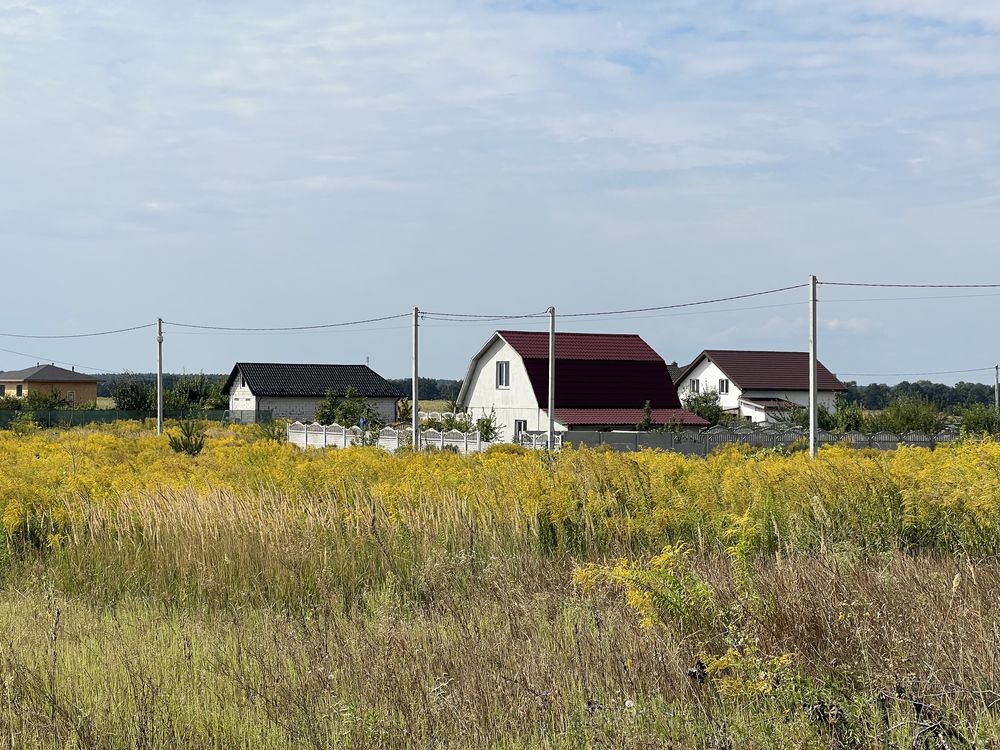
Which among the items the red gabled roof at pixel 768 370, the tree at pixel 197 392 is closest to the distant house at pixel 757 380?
the red gabled roof at pixel 768 370

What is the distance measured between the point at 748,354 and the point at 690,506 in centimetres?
7043

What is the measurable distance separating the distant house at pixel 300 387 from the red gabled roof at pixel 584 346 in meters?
28.5

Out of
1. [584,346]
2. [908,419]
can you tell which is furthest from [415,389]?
[908,419]

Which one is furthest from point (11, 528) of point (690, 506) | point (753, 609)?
point (753, 609)

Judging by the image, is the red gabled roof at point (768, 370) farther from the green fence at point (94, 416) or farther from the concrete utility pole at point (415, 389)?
the concrete utility pole at point (415, 389)

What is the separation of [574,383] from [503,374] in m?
3.87

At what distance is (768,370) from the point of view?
77.9 m

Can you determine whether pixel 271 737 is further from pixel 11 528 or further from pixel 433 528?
pixel 11 528

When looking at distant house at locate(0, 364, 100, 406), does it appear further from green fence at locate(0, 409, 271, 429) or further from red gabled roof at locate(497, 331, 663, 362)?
red gabled roof at locate(497, 331, 663, 362)

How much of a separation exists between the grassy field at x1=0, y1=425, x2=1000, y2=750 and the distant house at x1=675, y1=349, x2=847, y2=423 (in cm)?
6244

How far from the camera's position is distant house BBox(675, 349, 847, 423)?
74750mm

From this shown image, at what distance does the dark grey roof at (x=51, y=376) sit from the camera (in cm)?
11550

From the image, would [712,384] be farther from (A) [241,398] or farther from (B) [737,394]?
(A) [241,398]

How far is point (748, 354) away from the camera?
261 feet
